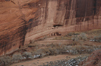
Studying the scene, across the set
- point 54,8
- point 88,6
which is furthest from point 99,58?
point 88,6

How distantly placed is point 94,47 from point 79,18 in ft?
7.19

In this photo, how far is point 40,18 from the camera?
843cm

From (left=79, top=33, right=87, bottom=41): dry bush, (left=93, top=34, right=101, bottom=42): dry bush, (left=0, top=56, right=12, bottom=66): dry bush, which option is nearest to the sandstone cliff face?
(left=0, top=56, right=12, bottom=66): dry bush

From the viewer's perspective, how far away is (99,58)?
462cm

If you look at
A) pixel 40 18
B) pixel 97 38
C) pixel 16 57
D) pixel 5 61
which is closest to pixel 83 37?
pixel 97 38

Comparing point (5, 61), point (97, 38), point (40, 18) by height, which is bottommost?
point (5, 61)

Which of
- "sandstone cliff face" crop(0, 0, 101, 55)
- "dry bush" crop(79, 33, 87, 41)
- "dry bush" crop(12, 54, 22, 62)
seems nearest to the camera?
"sandstone cliff face" crop(0, 0, 101, 55)

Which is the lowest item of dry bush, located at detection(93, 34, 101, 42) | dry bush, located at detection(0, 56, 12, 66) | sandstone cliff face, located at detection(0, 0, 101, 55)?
dry bush, located at detection(0, 56, 12, 66)

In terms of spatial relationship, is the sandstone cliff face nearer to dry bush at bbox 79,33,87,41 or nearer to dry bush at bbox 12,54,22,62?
dry bush at bbox 12,54,22,62

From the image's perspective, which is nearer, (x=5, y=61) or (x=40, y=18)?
(x=5, y=61)

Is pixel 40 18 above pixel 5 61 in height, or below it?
above

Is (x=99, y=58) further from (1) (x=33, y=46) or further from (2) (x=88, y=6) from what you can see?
(2) (x=88, y=6)

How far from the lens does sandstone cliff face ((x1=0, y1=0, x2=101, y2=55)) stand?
→ 683 centimetres

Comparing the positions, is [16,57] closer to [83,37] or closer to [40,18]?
[40,18]
